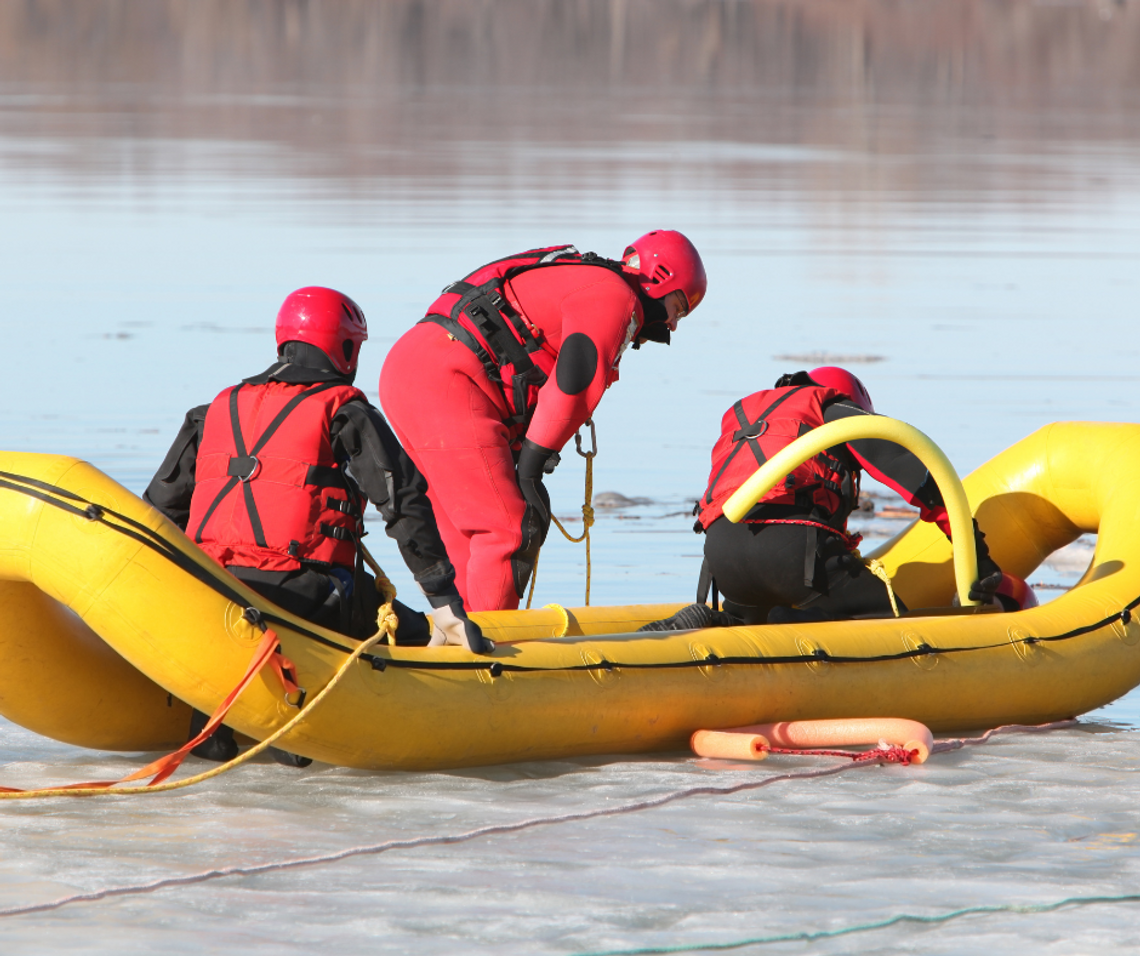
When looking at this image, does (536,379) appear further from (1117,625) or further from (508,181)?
(508,181)

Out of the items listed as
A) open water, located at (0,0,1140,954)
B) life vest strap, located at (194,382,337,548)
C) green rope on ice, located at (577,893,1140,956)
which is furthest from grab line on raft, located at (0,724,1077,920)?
life vest strap, located at (194,382,337,548)

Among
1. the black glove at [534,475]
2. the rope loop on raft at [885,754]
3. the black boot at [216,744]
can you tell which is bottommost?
the rope loop on raft at [885,754]

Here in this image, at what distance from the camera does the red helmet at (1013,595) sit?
684cm

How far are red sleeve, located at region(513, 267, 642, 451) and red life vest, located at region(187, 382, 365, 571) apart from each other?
1.14 metres

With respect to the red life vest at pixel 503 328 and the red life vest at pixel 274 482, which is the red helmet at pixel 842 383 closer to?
the red life vest at pixel 503 328

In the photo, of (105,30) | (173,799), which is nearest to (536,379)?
(173,799)

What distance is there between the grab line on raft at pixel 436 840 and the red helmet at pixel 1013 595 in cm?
88

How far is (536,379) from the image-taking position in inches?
257

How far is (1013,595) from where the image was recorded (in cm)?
686

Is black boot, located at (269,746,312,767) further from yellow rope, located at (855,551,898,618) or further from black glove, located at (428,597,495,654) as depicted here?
yellow rope, located at (855,551,898,618)

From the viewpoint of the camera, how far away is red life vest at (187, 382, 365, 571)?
5.24 m

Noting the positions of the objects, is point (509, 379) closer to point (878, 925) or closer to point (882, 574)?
point (882, 574)

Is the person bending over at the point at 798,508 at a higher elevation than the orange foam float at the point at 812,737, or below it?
higher

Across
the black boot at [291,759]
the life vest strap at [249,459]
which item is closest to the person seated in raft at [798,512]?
the black boot at [291,759]
